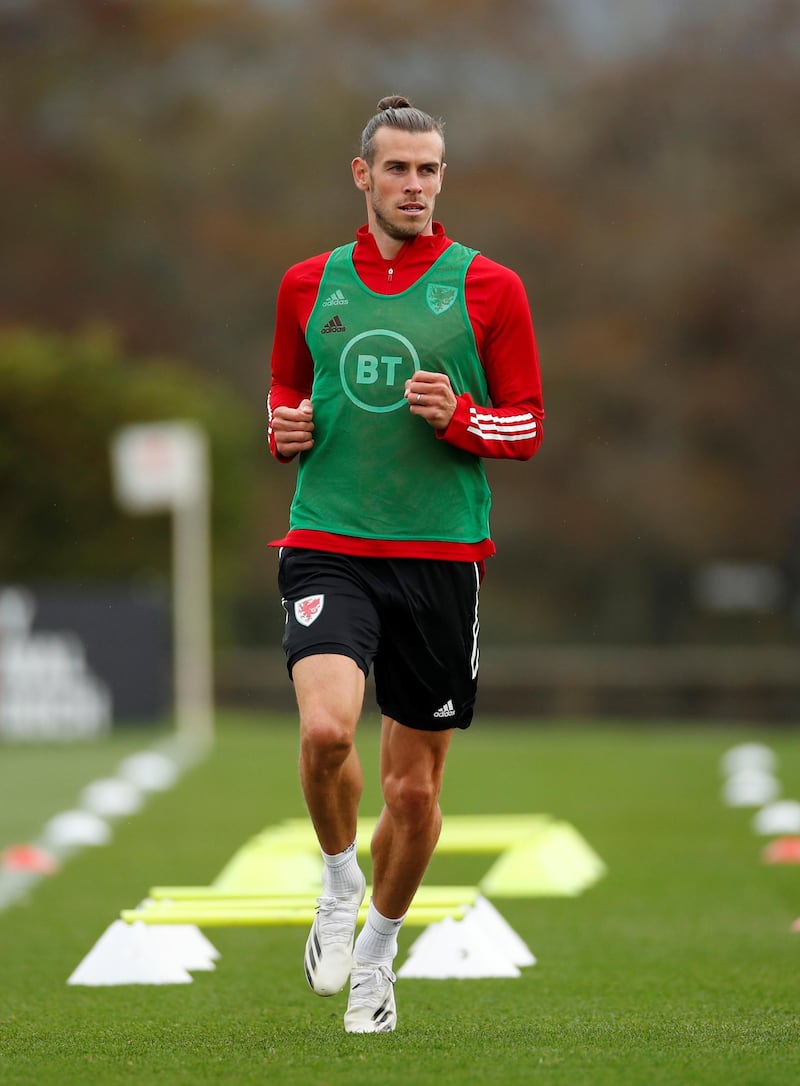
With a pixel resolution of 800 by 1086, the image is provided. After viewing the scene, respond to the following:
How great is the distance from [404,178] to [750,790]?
8.98m

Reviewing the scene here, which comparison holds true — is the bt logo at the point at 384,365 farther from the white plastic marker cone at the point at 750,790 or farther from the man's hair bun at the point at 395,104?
the white plastic marker cone at the point at 750,790

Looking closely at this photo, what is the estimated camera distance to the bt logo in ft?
19.1

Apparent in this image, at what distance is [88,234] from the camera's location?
122 ft

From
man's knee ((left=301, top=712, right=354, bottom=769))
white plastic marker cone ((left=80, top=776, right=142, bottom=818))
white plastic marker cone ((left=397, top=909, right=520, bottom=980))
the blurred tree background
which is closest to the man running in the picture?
man's knee ((left=301, top=712, right=354, bottom=769))

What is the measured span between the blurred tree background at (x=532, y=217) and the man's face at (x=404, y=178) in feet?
81.3

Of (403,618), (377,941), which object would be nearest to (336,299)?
(403,618)

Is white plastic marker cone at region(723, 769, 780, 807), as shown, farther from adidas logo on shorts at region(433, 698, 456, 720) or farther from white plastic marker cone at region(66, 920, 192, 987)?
adidas logo on shorts at region(433, 698, 456, 720)

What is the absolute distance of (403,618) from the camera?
5.87 m

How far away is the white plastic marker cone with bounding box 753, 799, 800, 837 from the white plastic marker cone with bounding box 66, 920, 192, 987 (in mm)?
5404

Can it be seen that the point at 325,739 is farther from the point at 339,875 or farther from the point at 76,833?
the point at 76,833

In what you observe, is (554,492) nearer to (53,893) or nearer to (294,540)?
(53,893)

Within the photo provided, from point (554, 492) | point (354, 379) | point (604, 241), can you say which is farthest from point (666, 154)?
point (354, 379)

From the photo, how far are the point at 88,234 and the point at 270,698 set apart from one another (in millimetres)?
13202

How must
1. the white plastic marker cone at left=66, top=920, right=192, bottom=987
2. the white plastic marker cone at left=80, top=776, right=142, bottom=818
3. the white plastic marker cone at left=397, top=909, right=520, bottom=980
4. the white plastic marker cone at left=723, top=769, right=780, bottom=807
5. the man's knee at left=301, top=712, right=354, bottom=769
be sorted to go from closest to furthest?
the man's knee at left=301, top=712, right=354, bottom=769 < the white plastic marker cone at left=66, top=920, right=192, bottom=987 < the white plastic marker cone at left=397, top=909, right=520, bottom=980 < the white plastic marker cone at left=80, top=776, right=142, bottom=818 < the white plastic marker cone at left=723, top=769, right=780, bottom=807
